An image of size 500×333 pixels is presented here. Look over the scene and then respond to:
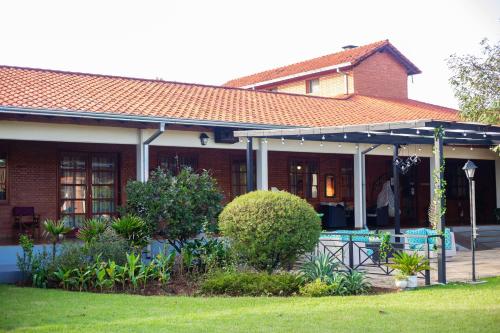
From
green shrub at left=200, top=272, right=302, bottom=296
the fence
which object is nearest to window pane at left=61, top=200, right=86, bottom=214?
the fence

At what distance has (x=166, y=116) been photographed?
51.1 feet

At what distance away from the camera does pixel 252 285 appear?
36.1 ft

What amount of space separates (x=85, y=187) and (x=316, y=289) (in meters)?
9.11

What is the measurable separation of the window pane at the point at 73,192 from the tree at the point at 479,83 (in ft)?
32.8

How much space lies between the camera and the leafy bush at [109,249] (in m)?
12.3

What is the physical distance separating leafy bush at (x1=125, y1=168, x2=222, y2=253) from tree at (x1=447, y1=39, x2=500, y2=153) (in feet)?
24.9

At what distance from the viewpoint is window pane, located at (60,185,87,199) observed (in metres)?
17.7

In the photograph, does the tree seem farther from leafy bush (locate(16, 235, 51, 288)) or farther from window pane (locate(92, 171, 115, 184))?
leafy bush (locate(16, 235, 51, 288))

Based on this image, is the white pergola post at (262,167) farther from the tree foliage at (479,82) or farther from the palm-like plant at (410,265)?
the palm-like plant at (410,265)

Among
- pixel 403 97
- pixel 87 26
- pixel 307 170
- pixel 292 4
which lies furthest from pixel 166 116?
pixel 403 97

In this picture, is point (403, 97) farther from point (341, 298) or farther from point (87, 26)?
point (341, 298)

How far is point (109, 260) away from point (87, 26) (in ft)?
33.2

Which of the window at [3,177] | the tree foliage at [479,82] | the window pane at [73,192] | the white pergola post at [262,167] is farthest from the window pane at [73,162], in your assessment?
the tree foliage at [479,82]

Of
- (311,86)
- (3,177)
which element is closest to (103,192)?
(3,177)
